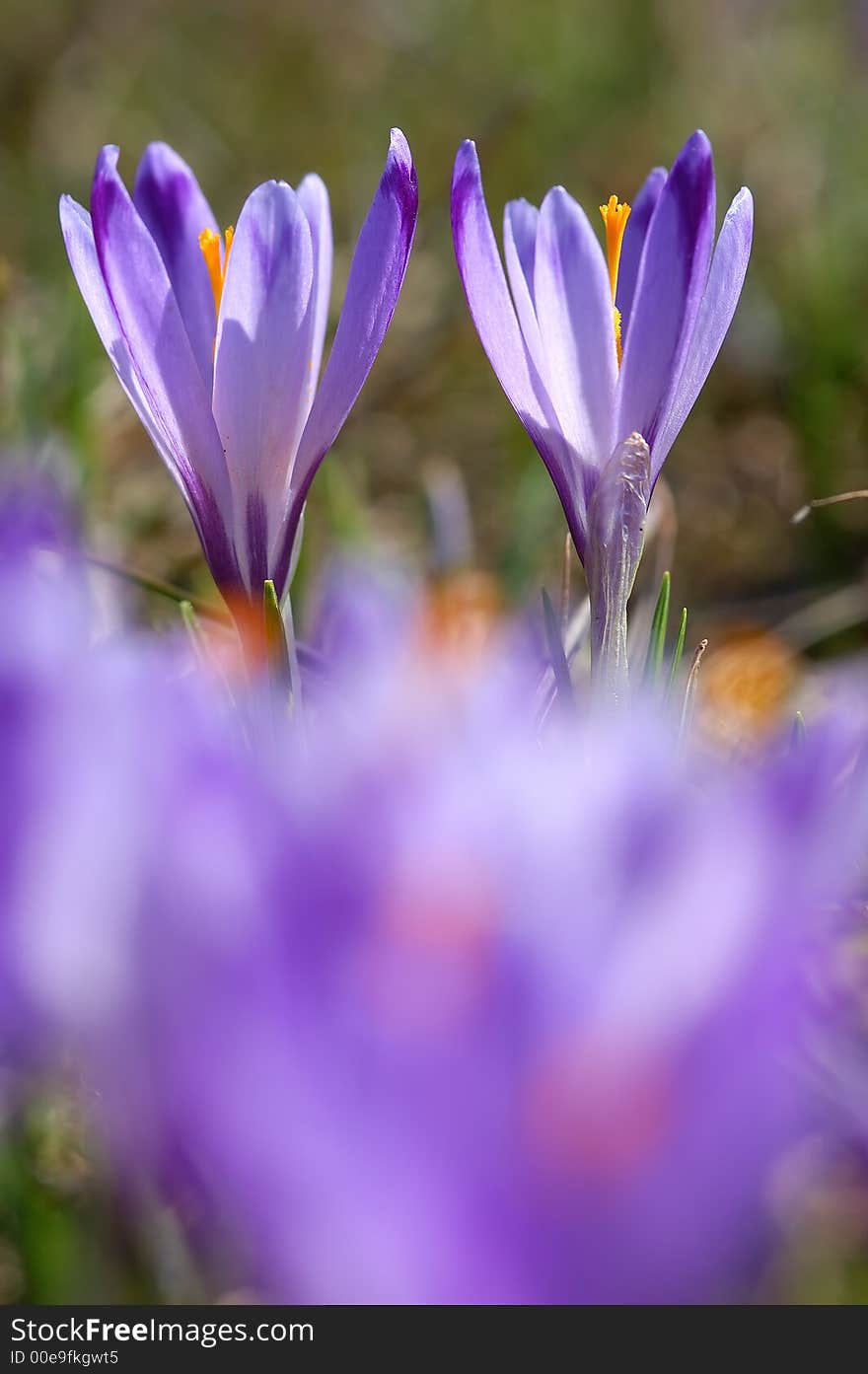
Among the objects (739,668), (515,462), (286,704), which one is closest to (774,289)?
(515,462)

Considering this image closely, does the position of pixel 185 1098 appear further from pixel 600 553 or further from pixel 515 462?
pixel 515 462

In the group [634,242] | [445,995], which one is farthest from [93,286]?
[445,995]

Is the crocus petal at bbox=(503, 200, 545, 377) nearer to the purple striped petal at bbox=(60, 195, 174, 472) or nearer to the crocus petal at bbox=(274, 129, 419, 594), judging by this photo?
the crocus petal at bbox=(274, 129, 419, 594)

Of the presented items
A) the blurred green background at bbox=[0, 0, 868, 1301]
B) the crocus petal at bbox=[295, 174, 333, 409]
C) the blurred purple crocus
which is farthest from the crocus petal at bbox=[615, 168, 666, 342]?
the blurred green background at bbox=[0, 0, 868, 1301]

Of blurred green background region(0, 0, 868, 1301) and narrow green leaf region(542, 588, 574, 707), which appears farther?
blurred green background region(0, 0, 868, 1301)

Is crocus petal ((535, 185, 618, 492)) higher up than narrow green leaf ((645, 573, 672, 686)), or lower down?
higher up

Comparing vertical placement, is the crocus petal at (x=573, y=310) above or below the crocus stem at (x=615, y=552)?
above

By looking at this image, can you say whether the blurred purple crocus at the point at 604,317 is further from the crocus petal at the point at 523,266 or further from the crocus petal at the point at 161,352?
the crocus petal at the point at 161,352

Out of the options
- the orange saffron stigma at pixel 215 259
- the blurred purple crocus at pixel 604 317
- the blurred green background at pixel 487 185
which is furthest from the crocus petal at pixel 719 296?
the blurred green background at pixel 487 185
